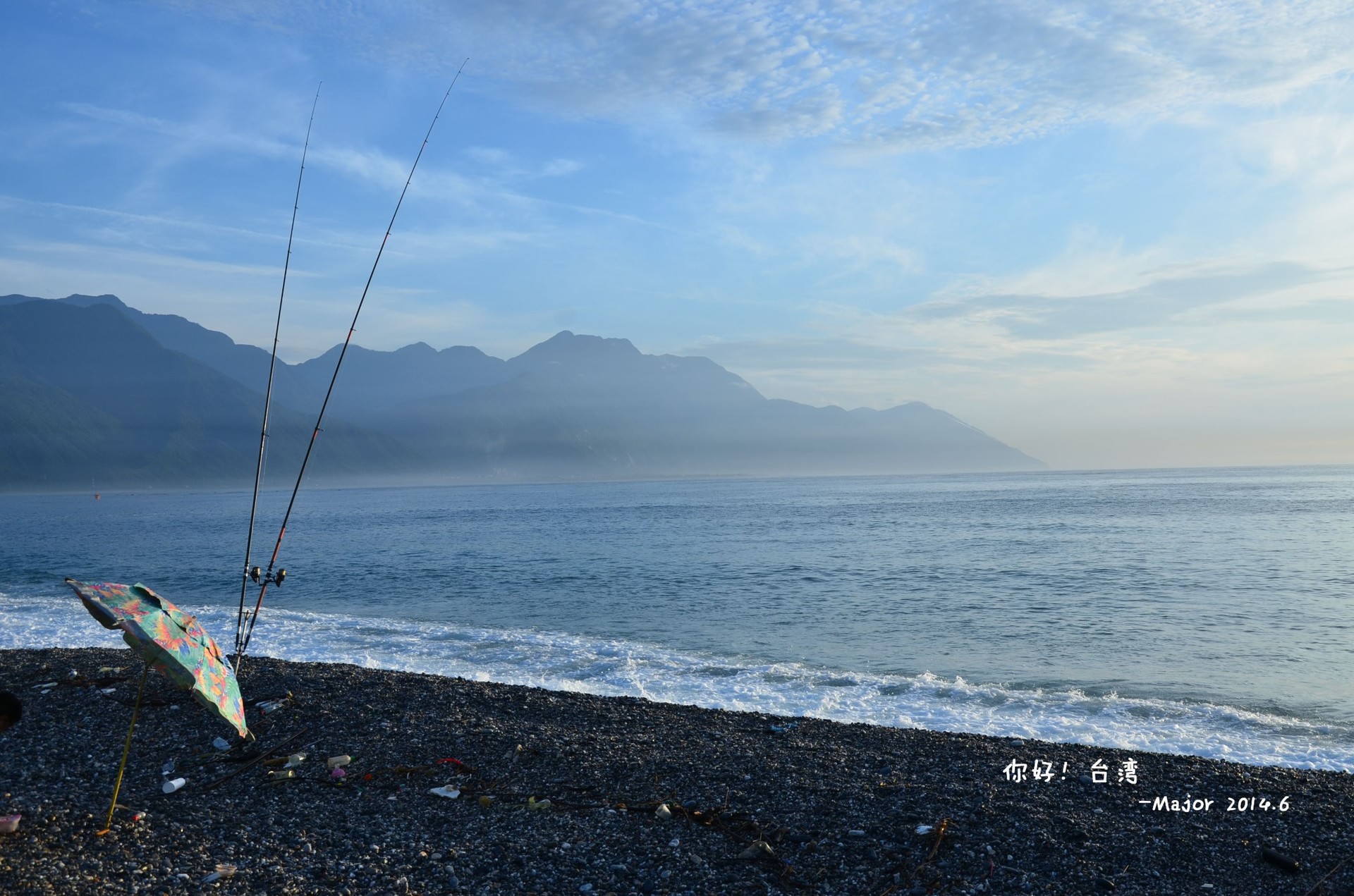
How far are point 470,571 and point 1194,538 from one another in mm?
34676

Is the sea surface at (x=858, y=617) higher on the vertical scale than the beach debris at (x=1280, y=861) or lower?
lower

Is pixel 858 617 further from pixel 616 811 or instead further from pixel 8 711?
pixel 8 711

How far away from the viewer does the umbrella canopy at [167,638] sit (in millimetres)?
5238

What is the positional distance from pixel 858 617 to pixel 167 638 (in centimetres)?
1715

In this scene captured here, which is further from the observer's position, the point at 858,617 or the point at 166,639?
the point at 858,617

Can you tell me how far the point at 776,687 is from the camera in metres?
13.6

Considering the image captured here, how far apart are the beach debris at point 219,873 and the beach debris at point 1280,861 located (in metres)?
7.36

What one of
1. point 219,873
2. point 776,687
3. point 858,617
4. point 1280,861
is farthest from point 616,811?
point 858,617

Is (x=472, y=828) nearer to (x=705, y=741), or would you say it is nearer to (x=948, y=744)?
(x=705, y=741)

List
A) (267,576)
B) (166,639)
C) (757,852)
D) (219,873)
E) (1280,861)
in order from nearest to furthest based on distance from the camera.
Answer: (166,639)
(219,873)
(1280,861)
(757,852)
(267,576)

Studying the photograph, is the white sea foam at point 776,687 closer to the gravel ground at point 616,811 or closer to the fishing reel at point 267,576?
the gravel ground at point 616,811

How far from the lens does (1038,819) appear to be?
6785 mm

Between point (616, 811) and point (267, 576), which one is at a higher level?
point (267, 576)

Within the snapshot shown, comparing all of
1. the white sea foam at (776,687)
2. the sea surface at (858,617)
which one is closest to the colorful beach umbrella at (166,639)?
the white sea foam at (776,687)
